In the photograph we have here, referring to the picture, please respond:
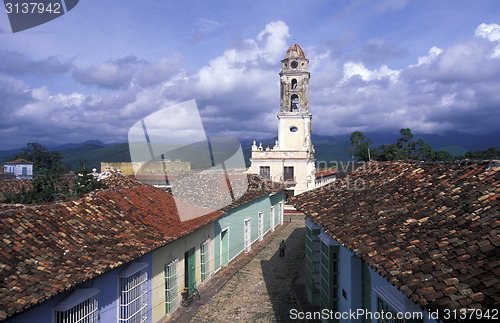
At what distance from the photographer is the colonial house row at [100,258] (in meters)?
5.32

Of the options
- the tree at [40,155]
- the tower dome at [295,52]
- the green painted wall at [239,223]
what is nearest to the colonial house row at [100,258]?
the green painted wall at [239,223]

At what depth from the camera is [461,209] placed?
5016mm

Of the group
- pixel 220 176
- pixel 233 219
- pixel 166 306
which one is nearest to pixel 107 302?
pixel 166 306

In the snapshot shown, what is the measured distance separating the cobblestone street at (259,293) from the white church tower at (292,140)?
15.2 metres

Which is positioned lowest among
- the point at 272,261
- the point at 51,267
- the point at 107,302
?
the point at 272,261

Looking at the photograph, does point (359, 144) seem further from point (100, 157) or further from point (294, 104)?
point (100, 157)

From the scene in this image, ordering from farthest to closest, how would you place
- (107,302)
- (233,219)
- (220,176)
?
(220,176), (233,219), (107,302)

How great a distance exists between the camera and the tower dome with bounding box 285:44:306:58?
32938mm

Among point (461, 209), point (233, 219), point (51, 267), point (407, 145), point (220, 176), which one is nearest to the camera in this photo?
point (461, 209)

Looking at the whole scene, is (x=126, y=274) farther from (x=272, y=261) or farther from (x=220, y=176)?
(x=220, y=176)

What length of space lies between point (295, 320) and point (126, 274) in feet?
14.8

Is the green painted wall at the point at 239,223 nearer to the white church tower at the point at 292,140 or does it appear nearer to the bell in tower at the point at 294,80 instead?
the white church tower at the point at 292,140

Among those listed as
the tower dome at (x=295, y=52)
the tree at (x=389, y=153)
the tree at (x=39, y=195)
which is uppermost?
the tower dome at (x=295, y=52)

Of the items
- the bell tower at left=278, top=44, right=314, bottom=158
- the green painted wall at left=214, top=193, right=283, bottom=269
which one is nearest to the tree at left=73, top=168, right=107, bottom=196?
the green painted wall at left=214, top=193, right=283, bottom=269
